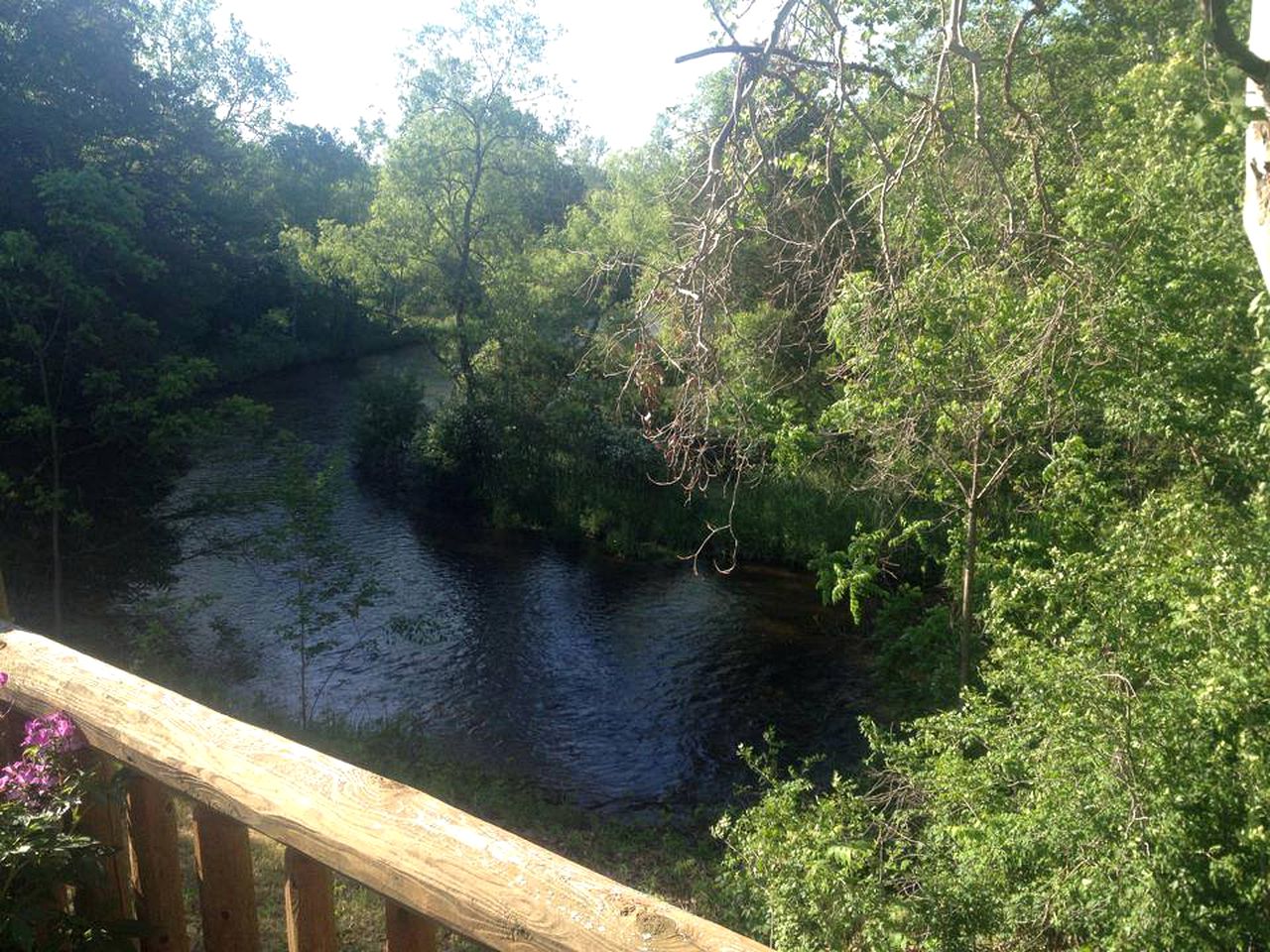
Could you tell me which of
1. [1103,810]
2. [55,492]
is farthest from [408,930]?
[55,492]

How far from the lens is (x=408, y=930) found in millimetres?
1691

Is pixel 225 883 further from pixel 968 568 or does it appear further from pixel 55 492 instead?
pixel 55 492

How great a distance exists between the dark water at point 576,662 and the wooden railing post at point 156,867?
763cm

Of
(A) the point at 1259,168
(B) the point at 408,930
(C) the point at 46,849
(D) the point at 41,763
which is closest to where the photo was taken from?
(B) the point at 408,930

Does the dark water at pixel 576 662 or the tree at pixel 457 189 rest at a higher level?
the tree at pixel 457 189

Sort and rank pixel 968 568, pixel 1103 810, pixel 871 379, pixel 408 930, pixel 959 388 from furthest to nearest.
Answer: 1. pixel 968 568
2. pixel 871 379
3. pixel 959 388
4. pixel 1103 810
5. pixel 408 930

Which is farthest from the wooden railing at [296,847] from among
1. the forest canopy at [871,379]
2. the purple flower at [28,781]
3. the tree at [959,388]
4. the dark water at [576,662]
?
the dark water at [576,662]

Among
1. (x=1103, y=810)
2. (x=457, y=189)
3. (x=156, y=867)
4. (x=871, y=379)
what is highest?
(x=457, y=189)

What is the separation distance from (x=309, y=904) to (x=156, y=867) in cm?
61

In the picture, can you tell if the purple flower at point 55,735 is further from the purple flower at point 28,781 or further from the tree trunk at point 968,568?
the tree trunk at point 968,568

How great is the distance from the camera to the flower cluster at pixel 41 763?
83.0 inches

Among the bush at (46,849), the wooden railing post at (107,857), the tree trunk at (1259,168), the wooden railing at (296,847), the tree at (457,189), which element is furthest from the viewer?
the tree at (457,189)

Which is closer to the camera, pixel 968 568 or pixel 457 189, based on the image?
pixel 968 568

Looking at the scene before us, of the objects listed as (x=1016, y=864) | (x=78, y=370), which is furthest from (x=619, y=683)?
(x=1016, y=864)
